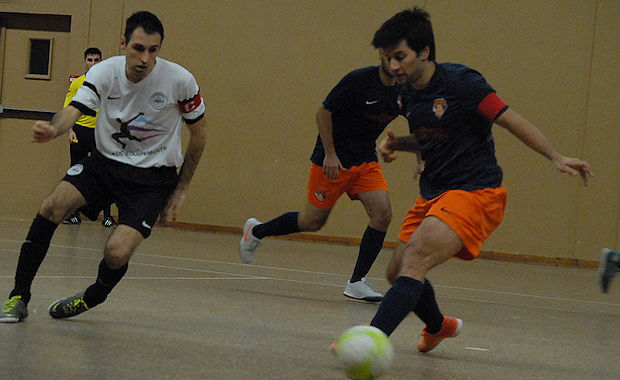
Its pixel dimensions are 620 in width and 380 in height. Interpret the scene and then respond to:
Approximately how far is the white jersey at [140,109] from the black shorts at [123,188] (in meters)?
0.05

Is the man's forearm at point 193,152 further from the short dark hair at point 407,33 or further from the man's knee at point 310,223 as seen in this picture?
the man's knee at point 310,223

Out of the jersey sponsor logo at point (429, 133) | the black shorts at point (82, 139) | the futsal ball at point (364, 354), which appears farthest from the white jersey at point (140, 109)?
the black shorts at point (82, 139)

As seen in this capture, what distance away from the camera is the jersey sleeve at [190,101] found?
4219 millimetres

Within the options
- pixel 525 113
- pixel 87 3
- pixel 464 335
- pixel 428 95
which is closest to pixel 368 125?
pixel 464 335

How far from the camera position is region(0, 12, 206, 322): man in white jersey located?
399cm

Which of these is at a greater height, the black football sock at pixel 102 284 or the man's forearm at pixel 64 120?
the man's forearm at pixel 64 120

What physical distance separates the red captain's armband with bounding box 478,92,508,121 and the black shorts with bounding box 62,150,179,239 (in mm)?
1689

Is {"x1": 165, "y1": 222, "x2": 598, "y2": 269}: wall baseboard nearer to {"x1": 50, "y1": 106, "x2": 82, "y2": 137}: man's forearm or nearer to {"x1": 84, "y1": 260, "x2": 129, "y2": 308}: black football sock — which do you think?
{"x1": 84, "y1": 260, "x2": 129, "y2": 308}: black football sock

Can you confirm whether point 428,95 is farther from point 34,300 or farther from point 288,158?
point 288,158

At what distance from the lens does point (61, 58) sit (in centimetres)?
1159

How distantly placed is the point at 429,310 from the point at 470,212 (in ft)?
2.08

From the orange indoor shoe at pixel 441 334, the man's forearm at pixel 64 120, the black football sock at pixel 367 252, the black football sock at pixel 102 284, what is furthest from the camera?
the black football sock at pixel 367 252

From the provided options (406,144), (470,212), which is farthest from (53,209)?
(470,212)

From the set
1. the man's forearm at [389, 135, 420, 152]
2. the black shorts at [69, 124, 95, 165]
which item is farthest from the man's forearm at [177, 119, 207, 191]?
the black shorts at [69, 124, 95, 165]
